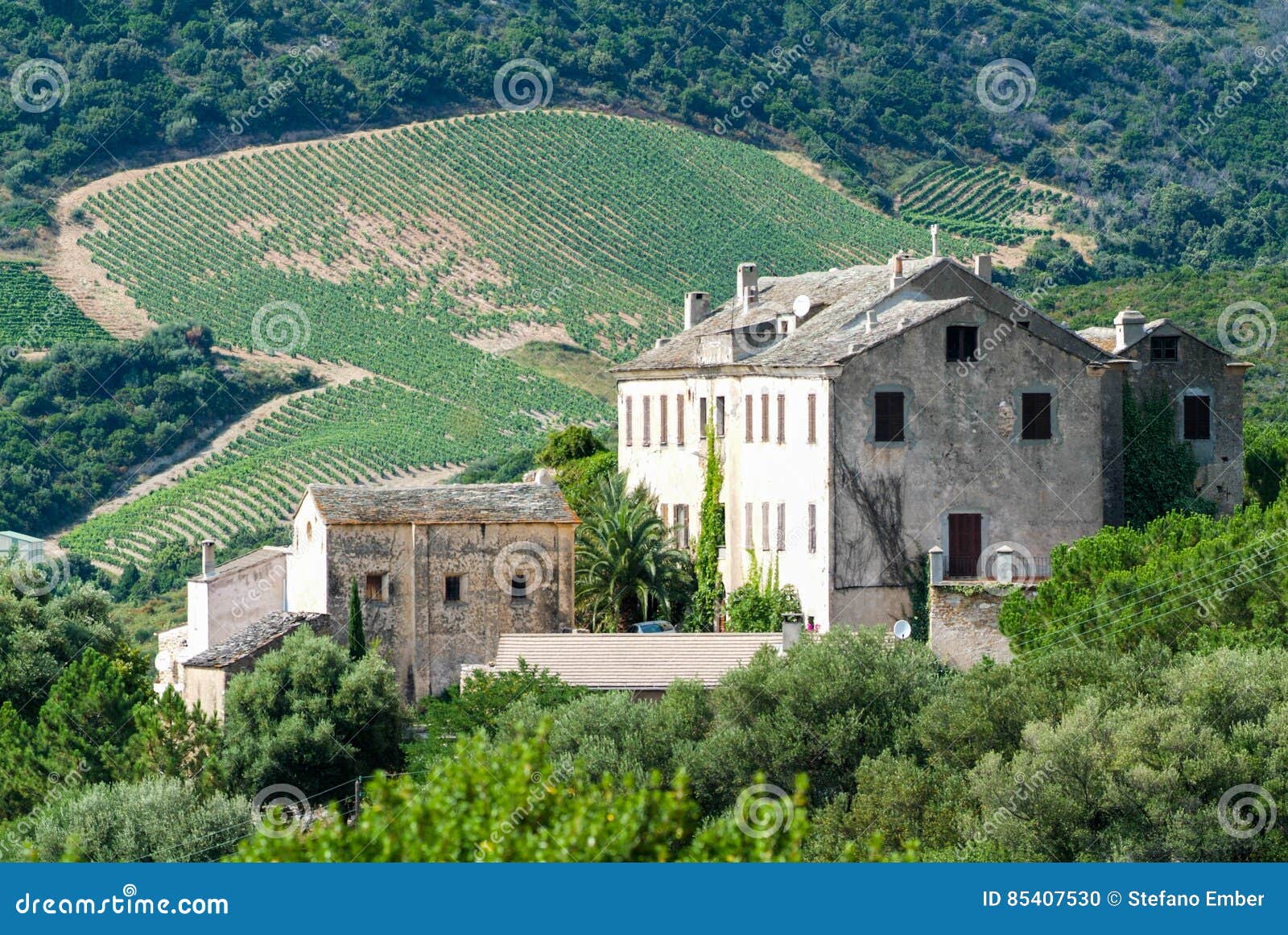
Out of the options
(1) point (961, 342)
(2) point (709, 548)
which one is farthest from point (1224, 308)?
(1) point (961, 342)

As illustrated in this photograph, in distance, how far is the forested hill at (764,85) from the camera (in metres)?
148

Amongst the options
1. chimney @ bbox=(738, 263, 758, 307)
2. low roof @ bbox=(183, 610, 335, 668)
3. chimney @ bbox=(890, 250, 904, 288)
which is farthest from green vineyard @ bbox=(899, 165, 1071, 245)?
low roof @ bbox=(183, 610, 335, 668)

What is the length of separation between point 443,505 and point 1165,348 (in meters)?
15.5

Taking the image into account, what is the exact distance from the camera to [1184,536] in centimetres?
4491

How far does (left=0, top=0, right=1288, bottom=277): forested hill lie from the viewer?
5807 inches

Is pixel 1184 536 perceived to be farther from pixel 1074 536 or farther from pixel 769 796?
pixel 769 796

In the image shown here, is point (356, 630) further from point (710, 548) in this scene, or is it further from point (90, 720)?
point (710, 548)

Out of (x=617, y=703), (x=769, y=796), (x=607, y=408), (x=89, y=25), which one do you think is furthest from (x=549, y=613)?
(x=89, y=25)

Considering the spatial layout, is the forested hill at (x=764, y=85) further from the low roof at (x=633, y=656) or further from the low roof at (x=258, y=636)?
the low roof at (x=633, y=656)

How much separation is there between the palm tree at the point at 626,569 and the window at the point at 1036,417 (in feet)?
25.1

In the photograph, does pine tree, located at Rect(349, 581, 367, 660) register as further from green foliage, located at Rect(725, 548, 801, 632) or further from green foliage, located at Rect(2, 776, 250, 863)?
green foliage, located at Rect(2, 776, 250, 863)

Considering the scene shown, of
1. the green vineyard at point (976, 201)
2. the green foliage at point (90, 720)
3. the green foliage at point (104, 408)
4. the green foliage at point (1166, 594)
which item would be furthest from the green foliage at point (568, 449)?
the green vineyard at point (976, 201)

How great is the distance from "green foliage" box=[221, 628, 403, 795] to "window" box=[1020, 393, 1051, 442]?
13.0 metres

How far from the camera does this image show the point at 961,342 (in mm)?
46250
